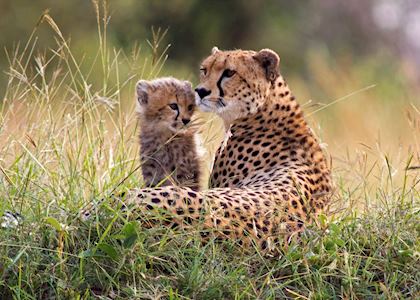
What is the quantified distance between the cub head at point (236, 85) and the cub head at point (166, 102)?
0.15 metres

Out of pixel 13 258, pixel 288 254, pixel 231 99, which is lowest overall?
pixel 13 258

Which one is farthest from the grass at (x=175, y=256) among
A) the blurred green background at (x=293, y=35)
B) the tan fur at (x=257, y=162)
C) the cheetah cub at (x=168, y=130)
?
the blurred green background at (x=293, y=35)

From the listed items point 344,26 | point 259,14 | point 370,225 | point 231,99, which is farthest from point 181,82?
point 344,26

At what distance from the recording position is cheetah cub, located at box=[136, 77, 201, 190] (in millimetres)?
5242

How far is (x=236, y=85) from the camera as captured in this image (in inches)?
206

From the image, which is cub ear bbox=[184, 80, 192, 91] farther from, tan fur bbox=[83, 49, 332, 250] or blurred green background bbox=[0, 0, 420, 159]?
blurred green background bbox=[0, 0, 420, 159]

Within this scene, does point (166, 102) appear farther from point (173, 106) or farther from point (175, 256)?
point (175, 256)

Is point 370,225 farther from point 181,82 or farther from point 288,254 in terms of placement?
point 181,82

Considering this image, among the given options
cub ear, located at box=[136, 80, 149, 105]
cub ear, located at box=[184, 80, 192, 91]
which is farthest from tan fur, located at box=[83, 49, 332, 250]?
cub ear, located at box=[136, 80, 149, 105]

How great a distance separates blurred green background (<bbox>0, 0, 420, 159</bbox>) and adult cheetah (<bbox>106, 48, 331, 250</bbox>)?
5.05 m

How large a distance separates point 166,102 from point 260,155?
594 mm

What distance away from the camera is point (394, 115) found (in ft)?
34.8

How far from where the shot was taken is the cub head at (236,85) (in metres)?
5.24

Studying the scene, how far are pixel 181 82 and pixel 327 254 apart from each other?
1.54m
